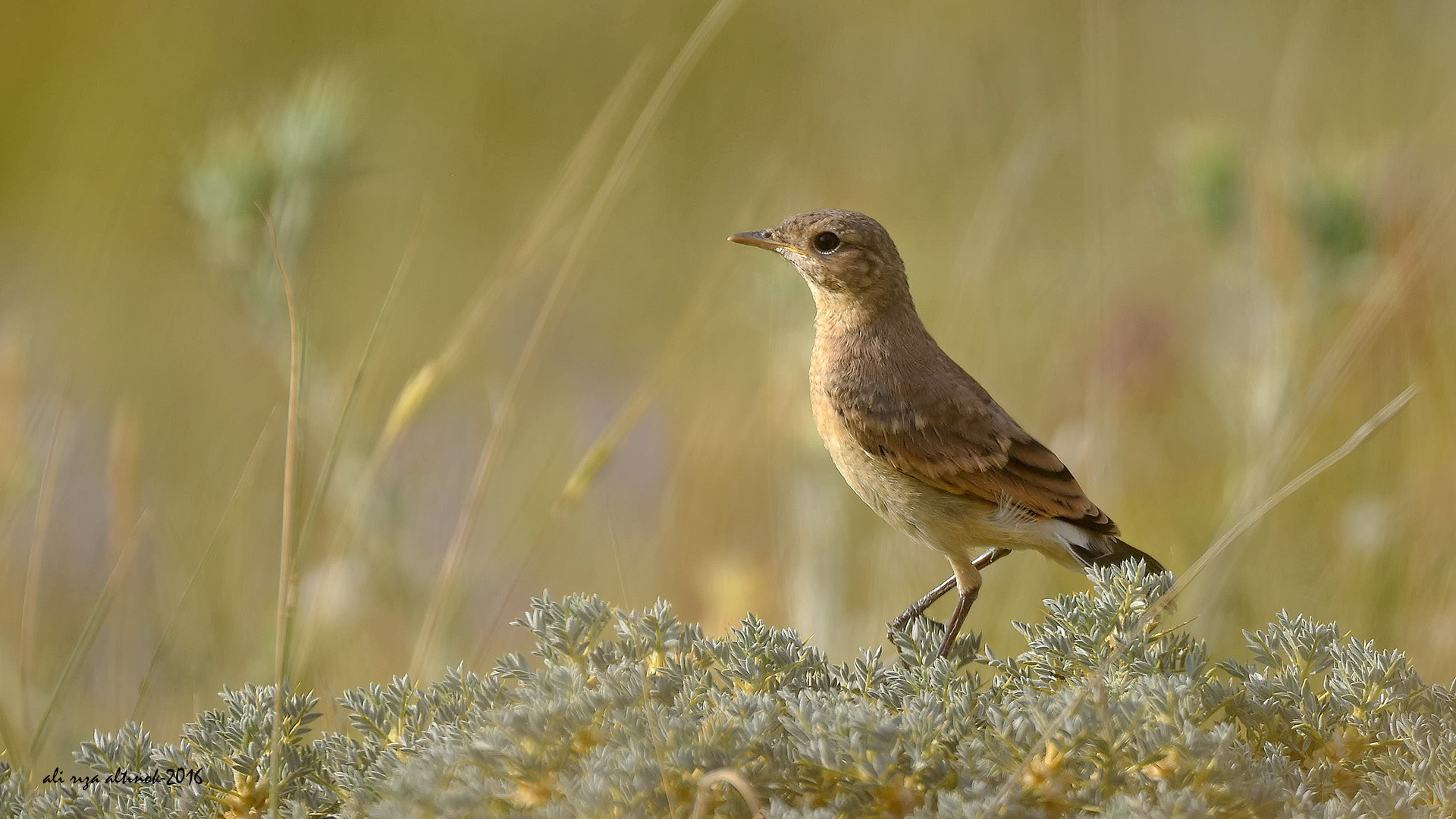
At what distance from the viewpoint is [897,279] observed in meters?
3.96

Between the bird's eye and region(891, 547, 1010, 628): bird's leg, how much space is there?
1028 mm

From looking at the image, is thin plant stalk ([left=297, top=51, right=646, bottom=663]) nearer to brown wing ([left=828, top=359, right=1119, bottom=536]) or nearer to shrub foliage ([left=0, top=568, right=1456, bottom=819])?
shrub foliage ([left=0, top=568, right=1456, bottom=819])

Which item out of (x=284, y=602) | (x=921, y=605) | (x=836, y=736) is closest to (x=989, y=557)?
(x=921, y=605)

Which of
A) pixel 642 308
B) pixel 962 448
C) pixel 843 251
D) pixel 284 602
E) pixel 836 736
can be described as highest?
pixel 642 308

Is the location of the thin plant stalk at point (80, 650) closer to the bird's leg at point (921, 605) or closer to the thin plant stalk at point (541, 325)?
the thin plant stalk at point (541, 325)

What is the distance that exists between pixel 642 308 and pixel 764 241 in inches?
158

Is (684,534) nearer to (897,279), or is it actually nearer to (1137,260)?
(897,279)

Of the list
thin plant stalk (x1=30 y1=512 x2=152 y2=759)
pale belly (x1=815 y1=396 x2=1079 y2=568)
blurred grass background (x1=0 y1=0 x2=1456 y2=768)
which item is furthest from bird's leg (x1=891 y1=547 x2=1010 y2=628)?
thin plant stalk (x1=30 y1=512 x2=152 y2=759)

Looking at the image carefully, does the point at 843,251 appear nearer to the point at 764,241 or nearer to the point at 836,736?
the point at 764,241

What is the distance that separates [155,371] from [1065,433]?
4445 millimetres

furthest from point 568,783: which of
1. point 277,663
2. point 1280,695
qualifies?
point 1280,695

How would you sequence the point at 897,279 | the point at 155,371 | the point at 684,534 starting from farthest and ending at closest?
the point at 155,371
the point at 684,534
the point at 897,279

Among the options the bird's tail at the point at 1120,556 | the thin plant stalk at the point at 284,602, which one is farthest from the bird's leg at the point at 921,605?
the thin plant stalk at the point at 284,602

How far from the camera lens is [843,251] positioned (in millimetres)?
3893
